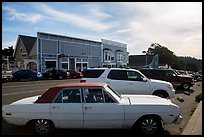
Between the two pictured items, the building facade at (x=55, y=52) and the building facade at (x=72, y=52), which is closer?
the building facade at (x=55, y=52)

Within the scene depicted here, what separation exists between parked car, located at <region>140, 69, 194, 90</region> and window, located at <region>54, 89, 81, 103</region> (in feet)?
44.7

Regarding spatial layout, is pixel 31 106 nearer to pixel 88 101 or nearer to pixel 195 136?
pixel 88 101

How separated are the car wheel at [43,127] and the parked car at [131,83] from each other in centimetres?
565

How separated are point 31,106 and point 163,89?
6.96 meters

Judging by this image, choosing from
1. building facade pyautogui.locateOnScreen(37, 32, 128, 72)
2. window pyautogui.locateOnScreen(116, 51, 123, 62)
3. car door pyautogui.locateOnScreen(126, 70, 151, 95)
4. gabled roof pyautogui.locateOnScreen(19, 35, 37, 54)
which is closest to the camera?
car door pyautogui.locateOnScreen(126, 70, 151, 95)

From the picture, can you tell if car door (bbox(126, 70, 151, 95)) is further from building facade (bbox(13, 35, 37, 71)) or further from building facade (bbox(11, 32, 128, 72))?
building facade (bbox(13, 35, 37, 71))

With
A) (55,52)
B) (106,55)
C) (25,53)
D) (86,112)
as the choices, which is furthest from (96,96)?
(106,55)

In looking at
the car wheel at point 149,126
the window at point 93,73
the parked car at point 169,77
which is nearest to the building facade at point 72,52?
the parked car at point 169,77

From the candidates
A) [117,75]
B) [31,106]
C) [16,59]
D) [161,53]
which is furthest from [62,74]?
[161,53]

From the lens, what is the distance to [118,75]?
12.7 m

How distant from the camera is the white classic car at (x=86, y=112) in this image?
697 centimetres

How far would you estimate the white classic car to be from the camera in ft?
22.9

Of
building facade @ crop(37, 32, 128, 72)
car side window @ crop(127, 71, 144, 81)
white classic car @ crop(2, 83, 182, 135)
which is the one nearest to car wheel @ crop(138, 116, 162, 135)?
white classic car @ crop(2, 83, 182, 135)

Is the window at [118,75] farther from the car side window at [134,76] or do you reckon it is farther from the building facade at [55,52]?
the building facade at [55,52]
